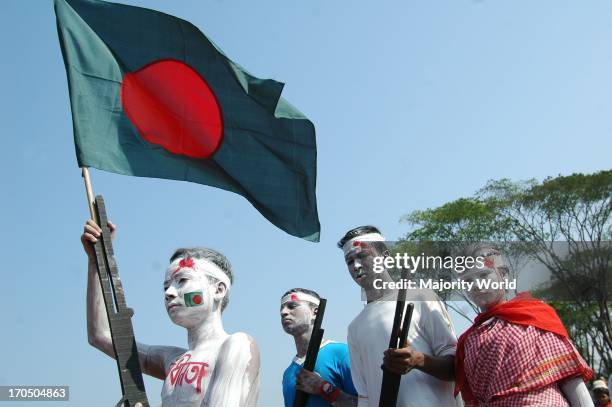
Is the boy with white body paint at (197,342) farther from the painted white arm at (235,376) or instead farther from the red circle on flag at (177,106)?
the red circle on flag at (177,106)

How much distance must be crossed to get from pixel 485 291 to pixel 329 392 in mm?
1589

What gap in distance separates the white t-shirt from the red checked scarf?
0.27 m

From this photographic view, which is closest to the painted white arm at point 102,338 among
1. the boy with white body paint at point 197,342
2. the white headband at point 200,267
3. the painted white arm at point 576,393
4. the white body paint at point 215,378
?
the boy with white body paint at point 197,342

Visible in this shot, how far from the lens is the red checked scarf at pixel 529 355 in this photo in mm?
4316

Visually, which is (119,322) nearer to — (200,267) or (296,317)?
(200,267)

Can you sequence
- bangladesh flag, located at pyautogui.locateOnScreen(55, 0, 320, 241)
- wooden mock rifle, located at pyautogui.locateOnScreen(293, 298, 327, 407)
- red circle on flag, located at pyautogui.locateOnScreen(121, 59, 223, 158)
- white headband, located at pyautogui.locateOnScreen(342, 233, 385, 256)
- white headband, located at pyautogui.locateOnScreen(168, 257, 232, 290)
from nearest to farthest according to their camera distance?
white headband, located at pyautogui.locateOnScreen(168, 257, 232, 290)
wooden mock rifle, located at pyautogui.locateOnScreen(293, 298, 327, 407)
white headband, located at pyautogui.locateOnScreen(342, 233, 385, 256)
bangladesh flag, located at pyautogui.locateOnScreen(55, 0, 320, 241)
red circle on flag, located at pyautogui.locateOnScreen(121, 59, 223, 158)

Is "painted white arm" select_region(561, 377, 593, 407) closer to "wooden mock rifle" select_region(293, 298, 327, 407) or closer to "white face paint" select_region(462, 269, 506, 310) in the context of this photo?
"white face paint" select_region(462, 269, 506, 310)

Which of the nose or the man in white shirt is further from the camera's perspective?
the nose

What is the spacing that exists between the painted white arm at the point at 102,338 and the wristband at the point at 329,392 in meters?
1.16

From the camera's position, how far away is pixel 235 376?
4.69 m

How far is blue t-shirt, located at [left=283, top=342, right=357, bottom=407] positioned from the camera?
6.28 metres

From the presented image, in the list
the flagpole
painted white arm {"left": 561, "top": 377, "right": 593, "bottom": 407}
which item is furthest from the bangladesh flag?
painted white arm {"left": 561, "top": 377, "right": 593, "bottom": 407}

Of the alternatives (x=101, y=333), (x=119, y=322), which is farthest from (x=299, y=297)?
(x=119, y=322)

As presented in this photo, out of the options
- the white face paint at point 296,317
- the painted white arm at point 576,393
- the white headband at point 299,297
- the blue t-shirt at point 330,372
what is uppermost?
the white headband at point 299,297
